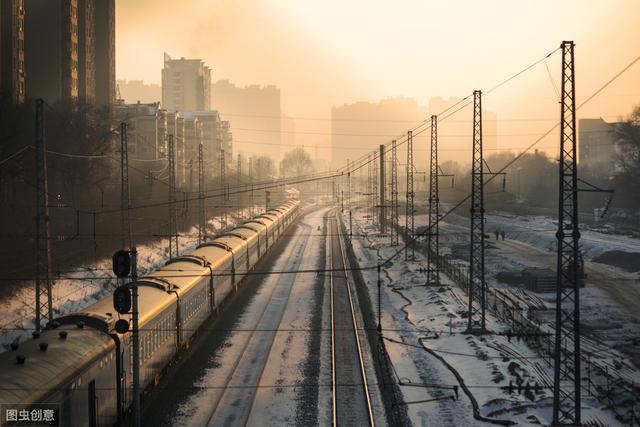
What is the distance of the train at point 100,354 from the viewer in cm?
1173

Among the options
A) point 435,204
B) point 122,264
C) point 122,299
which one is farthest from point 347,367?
point 435,204

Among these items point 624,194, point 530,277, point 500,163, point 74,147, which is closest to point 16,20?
point 74,147

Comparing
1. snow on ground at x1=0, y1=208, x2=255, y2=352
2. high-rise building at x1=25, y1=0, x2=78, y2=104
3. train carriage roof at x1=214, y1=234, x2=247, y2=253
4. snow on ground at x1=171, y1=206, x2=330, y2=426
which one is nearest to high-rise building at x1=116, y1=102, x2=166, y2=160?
high-rise building at x1=25, y1=0, x2=78, y2=104

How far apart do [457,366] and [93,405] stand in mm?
12657

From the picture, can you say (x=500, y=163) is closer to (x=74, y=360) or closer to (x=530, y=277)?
(x=530, y=277)

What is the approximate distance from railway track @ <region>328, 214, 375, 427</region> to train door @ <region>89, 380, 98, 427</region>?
5.88 m

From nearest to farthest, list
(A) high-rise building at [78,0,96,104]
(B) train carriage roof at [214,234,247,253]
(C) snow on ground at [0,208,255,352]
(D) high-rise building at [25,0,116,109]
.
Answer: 1. (C) snow on ground at [0,208,255,352]
2. (B) train carriage roof at [214,234,247,253]
3. (D) high-rise building at [25,0,116,109]
4. (A) high-rise building at [78,0,96,104]

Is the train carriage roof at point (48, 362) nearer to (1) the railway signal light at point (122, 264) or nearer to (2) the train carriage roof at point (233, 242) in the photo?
(1) the railway signal light at point (122, 264)

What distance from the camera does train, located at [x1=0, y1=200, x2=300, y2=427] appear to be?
38.5 feet

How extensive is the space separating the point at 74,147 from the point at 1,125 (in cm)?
908

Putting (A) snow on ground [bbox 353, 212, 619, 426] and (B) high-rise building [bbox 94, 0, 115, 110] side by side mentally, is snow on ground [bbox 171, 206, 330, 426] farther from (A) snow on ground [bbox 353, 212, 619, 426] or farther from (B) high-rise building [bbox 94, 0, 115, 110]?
(B) high-rise building [bbox 94, 0, 115, 110]

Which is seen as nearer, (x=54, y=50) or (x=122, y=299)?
(x=122, y=299)

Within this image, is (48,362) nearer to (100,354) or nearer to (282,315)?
(100,354)

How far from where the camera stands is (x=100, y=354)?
14.1m
